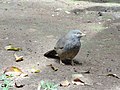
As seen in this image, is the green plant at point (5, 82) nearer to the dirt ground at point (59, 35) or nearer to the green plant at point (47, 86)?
the dirt ground at point (59, 35)

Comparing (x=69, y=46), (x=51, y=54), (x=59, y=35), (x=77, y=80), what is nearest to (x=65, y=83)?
(x=77, y=80)

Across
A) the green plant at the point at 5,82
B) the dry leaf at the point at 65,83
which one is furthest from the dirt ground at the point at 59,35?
the green plant at the point at 5,82

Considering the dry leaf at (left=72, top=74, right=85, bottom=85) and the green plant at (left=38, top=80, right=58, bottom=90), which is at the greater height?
the green plant at (left=38, top=80, right=58, bottom=90)

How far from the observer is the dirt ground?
4.50m

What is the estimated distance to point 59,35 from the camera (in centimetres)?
665

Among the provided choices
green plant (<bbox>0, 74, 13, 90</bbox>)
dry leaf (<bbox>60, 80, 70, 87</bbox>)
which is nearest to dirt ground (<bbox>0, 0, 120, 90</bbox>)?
dry leaf (<bbox>60, 80, 70, 87</bbox>)

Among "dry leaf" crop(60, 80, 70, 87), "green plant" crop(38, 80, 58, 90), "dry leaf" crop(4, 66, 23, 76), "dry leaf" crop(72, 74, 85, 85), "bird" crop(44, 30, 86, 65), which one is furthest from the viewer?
"bird" crop(44, 30, 86, 65)

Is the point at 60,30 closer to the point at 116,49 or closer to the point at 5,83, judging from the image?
the point at 116,49

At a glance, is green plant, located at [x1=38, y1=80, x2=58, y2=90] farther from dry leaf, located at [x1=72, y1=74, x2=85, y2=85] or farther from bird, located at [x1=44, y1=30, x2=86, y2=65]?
bird, located at [x1=44, y1=30, x2=86, y2=65]

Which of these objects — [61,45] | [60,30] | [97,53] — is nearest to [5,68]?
[61,45]

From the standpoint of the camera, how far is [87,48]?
584cm

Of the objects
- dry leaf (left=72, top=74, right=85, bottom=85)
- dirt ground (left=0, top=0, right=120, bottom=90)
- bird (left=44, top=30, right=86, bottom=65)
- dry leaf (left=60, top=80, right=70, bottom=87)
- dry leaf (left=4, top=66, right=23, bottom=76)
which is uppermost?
bird (left=44, top=30, right=86, bottom=65)

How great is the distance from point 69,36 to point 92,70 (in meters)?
0.56

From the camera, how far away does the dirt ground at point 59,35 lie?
177 inches
